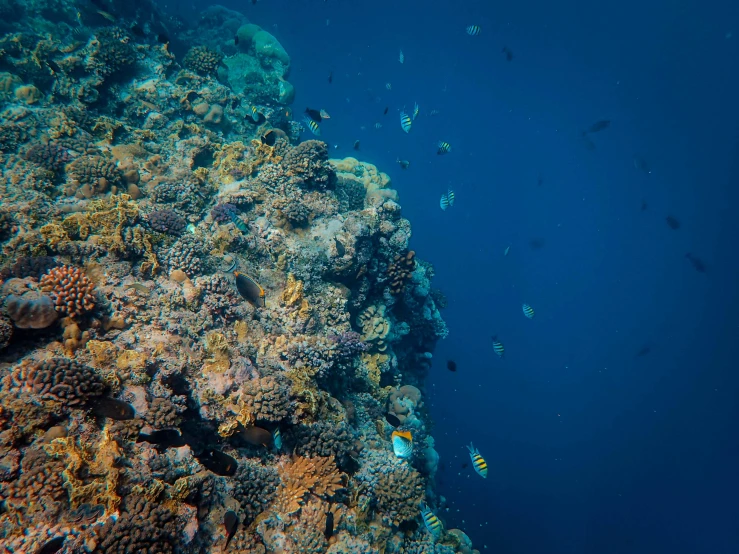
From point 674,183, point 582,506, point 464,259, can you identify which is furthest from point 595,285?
point 582,506

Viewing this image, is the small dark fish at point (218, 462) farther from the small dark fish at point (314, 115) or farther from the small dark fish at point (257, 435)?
the small dark fish at point (314, 115)

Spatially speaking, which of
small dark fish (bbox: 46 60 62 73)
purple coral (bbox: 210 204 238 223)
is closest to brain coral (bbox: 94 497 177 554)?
purple coral (bbox: 210 204 238 223)

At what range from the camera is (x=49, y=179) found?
26.7 ft

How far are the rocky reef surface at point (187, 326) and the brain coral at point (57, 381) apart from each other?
0.02 meters

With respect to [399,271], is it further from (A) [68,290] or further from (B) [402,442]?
(A) [68,290]

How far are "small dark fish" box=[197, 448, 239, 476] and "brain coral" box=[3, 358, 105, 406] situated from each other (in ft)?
5.00

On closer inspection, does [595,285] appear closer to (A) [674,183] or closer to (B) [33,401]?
(A) [674,183]

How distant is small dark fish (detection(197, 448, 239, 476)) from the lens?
4426mm

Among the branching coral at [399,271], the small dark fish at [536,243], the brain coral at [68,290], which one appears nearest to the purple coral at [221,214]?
the brain coral at [68,290]

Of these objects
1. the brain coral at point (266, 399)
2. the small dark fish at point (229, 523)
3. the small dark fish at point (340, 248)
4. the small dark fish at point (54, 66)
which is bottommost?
the small dark fish at point (229, 523)

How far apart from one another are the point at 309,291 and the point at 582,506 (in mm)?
49709

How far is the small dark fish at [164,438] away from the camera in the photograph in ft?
13.9

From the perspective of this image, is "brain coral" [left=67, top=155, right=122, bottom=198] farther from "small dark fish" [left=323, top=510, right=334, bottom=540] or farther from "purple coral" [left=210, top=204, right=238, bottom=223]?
"small dark fish" [left=323, top=510, right=334, bottom=540]

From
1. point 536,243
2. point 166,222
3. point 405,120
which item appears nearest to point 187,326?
point 166,222
